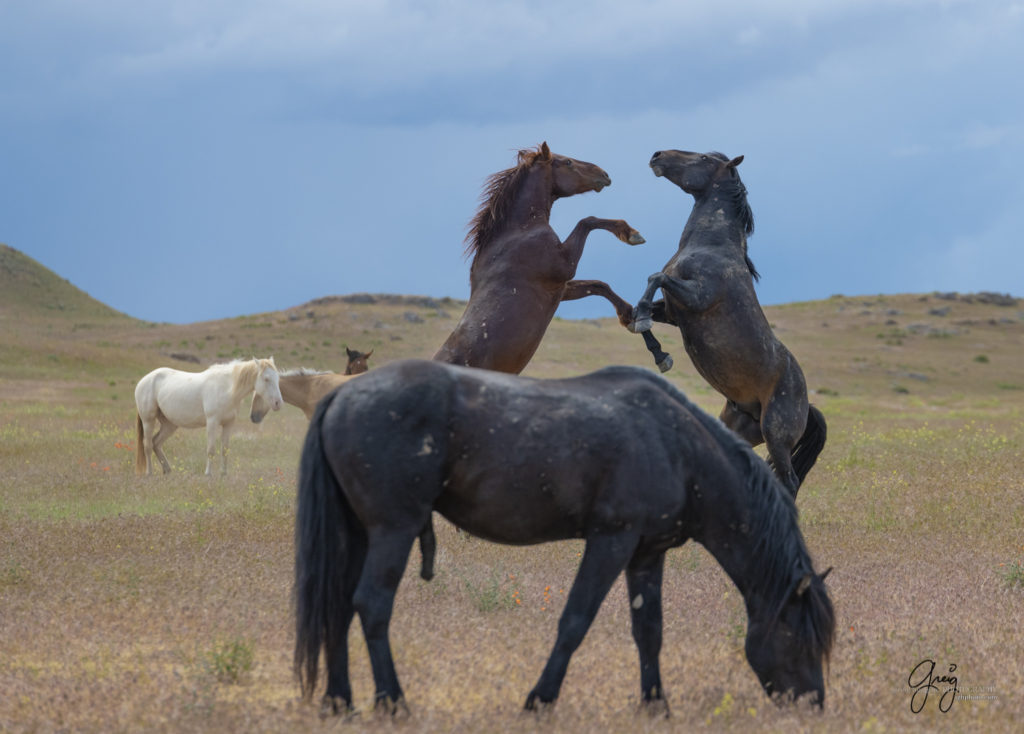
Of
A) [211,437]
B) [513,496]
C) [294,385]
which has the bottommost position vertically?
[211,437]

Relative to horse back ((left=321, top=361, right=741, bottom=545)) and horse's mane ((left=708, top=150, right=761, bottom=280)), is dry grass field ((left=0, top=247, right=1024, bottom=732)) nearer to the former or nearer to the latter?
horse back ((left=321, top=361, right=741, bottom=545))

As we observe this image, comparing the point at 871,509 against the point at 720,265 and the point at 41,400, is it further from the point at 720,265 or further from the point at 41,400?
the point at 41,400

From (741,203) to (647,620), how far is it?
529 cm

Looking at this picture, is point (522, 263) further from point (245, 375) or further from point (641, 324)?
point (245, 375)

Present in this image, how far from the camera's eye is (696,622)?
23.8ft

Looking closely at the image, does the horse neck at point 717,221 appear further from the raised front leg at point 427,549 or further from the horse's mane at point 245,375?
the horse's mane at point 245,375

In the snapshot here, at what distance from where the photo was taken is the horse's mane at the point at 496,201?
31.2 ft

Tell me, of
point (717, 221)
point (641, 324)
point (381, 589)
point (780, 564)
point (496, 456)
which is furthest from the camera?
point (717, 221)

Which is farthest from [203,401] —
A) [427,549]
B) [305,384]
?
[427,549]

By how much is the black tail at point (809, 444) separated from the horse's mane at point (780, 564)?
515cm

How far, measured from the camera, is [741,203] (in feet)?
31.3

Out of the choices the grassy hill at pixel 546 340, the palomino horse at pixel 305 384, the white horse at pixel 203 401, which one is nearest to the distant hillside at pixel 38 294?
the grassy hill at pixel 546 340

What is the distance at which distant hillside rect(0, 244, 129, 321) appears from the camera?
7288 cm

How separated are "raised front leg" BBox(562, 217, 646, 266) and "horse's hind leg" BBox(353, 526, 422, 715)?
5.00 metres
